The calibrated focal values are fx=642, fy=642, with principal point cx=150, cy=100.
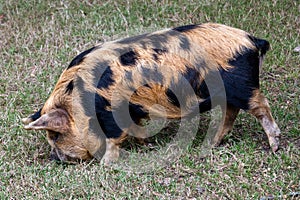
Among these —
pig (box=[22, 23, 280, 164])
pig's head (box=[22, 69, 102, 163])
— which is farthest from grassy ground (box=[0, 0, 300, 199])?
pig (box=[22, 23, 280, 164])

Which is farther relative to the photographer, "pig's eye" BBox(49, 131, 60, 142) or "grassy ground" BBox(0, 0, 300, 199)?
"pig's eye" BBox(49, 131, 60, 142)

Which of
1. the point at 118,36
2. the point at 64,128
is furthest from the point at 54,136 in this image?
the point at 118,36

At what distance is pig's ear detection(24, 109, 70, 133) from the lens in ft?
20.9

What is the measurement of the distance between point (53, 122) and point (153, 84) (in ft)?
3.57

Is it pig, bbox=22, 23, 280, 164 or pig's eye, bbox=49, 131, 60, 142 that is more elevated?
pig, bbox=22, 23, 280, 164

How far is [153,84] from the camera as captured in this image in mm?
6281

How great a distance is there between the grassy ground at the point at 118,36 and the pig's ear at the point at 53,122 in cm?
43

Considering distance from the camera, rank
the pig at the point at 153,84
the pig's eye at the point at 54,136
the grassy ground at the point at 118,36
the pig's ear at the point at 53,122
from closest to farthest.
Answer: the grassy ground at the point at 118,36 < the pig at the point at 153,84 < the pig's ear at the point at 53,122 < the pig's eye at the point at 54,136

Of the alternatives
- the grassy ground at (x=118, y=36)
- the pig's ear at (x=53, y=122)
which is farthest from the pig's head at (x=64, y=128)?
the grassy ground at (x=118, y=36)

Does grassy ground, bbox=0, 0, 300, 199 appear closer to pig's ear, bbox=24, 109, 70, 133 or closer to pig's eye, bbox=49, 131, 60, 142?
pig's eye, bbox=49, 131, 60, 142

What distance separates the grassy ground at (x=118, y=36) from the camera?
6012 millimetres

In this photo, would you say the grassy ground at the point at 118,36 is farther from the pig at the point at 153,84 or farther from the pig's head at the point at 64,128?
the pig at the point at 153,84

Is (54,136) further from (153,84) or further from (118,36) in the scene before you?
(118,36)

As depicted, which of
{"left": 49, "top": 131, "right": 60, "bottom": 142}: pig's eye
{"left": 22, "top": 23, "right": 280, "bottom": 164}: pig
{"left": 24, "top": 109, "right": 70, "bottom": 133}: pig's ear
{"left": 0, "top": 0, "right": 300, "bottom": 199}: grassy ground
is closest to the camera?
{"left": 0, "top": 0, "right": 300, "bottom": 199}: grassy ground
